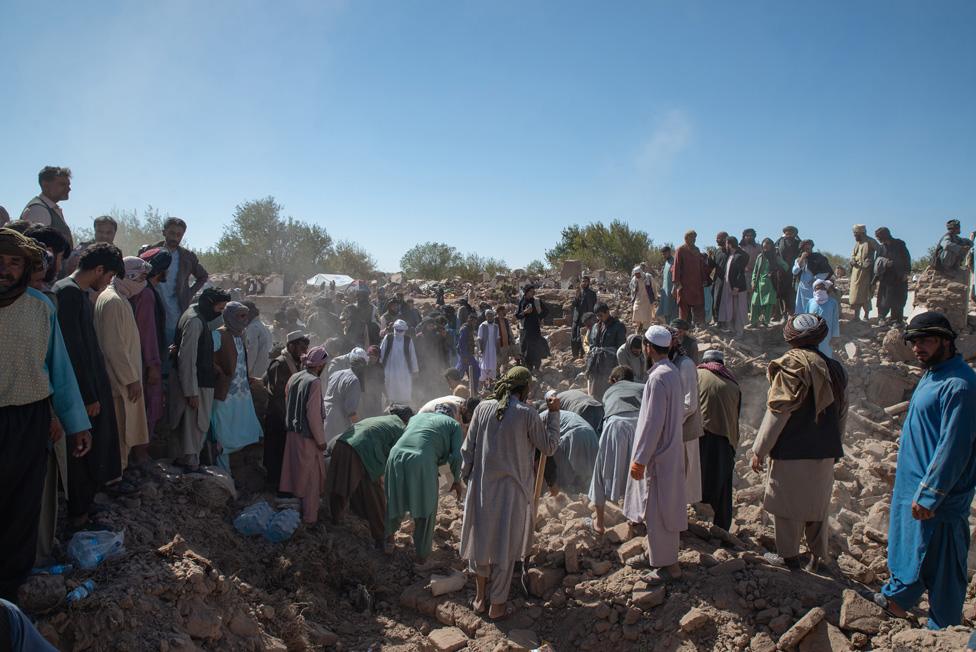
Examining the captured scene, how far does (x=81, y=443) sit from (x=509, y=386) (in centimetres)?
254

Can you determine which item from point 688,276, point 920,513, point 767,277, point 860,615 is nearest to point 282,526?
point 860,615

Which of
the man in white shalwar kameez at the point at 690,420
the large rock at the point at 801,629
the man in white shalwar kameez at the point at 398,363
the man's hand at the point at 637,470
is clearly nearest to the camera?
the large rock at the point at 801,629

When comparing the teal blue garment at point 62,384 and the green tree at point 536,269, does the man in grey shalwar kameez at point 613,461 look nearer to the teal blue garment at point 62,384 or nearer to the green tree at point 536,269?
the teal blue garment at point 62,384

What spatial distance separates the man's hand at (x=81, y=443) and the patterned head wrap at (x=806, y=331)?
417 centimetres

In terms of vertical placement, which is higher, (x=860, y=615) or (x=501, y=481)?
(x=501, y=481)

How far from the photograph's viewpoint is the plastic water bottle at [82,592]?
3.07m

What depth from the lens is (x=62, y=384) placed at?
3.19 metres

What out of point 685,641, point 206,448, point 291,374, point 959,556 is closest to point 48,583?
point 206,448

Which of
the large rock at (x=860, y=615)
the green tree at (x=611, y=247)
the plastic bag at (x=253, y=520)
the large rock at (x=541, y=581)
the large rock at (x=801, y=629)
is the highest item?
the green tree at (x=611, y=247)

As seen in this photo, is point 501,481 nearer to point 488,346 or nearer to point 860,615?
point 860,615

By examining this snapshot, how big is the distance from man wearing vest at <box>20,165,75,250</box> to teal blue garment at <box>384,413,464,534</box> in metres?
3.04

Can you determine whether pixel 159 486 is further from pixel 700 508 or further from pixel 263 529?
pixel 700 508

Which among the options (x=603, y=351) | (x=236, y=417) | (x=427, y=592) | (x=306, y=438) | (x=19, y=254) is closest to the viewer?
(x=19, y=254)

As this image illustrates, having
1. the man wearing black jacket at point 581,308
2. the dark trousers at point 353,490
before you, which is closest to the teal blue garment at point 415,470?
the dark trousers at point 353,490
